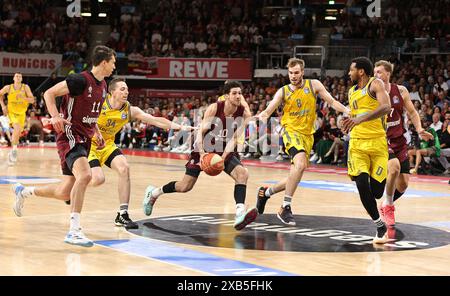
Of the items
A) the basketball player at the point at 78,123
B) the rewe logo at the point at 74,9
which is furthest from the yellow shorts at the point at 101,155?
the rewe logo at the point at 74,9

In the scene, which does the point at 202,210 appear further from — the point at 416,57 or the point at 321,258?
the point at 416,57

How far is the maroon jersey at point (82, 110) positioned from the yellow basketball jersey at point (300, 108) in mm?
2840

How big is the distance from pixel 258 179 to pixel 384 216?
6.74m

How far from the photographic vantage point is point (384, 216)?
9.70m

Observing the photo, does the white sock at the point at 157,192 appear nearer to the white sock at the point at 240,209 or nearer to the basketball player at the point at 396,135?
the white sock at the point at 240,209

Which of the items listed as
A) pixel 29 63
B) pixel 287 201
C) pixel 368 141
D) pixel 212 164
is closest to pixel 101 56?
pixel 212 164

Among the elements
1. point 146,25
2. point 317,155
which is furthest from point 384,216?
point 146,25

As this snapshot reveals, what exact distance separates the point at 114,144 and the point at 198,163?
A: 1091 mm

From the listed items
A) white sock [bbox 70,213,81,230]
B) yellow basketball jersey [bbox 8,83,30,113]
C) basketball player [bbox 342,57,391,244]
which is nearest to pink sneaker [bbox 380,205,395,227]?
basketball player [bbox 342,57,391,244]

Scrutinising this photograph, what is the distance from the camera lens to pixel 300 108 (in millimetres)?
10305

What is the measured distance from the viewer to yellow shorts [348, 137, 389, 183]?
887 centimetres

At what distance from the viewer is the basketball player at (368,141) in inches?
344

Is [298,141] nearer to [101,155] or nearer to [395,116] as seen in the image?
[395,116]

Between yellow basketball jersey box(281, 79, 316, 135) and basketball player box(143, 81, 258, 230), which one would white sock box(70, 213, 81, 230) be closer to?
basketball player box(143, 81, 258, 230)
